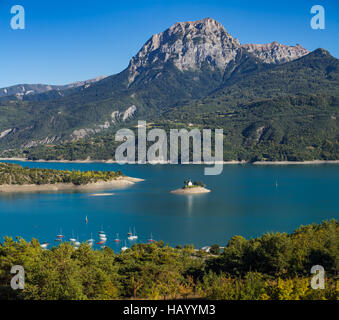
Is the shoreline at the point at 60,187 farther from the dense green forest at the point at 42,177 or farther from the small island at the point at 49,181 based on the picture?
the dense green forest at the point at 42,177

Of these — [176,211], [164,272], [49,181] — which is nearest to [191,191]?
[176,211]

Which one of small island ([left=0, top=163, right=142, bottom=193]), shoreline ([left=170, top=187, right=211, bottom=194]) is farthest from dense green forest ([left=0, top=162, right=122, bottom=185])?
shoreline ([left=170, top=187, right=211, bottom=194])

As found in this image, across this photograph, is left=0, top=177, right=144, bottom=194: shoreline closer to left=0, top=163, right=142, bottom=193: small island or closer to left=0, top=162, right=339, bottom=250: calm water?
left=0, top=163, right=142, bottom=193: small island

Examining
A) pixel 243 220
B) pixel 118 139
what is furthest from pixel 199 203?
pixel 118 139

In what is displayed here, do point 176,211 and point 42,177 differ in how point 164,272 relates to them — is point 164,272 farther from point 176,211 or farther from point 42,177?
point 42,177

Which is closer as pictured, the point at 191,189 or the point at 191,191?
the point at 191,191

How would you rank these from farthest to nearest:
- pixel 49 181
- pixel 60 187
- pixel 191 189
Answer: pixel 49 181 < pixel 60 187 < pixel 191 189

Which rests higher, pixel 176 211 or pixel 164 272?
pixel 164 272
